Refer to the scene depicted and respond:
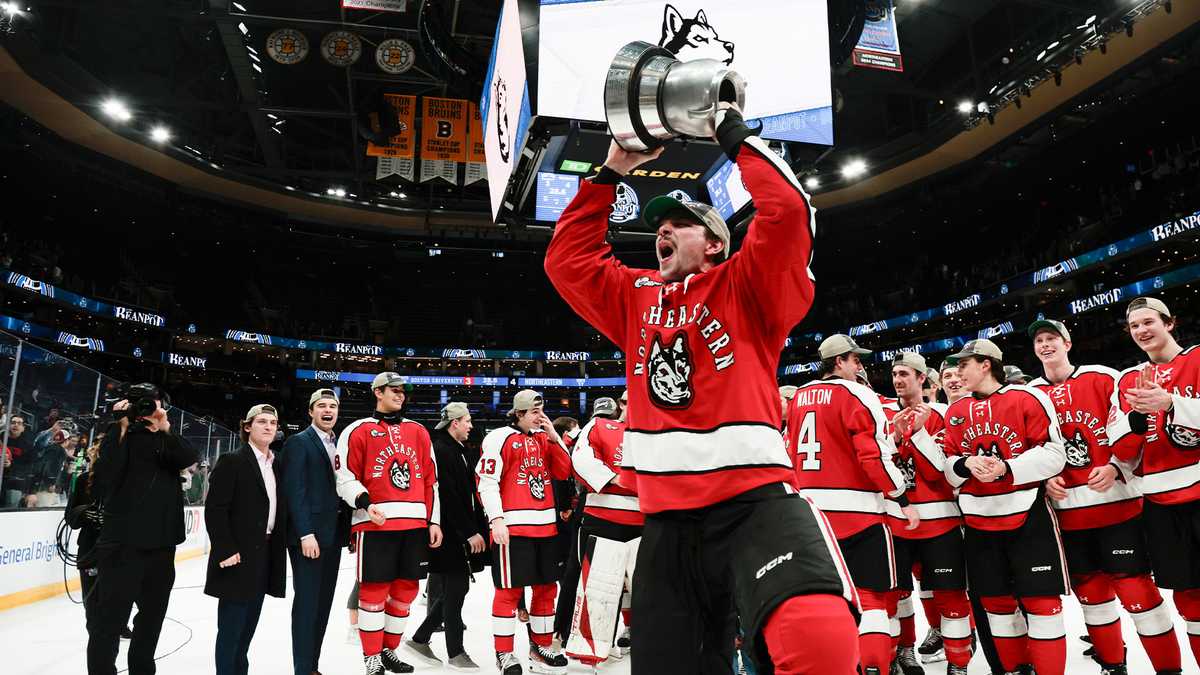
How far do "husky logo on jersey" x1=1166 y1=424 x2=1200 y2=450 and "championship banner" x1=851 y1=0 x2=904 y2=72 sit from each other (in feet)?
25.4

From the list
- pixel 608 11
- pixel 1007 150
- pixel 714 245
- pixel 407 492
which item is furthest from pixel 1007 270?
pixel 714 245

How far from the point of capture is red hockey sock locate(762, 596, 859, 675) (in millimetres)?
1465

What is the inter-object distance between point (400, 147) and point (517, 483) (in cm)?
1148

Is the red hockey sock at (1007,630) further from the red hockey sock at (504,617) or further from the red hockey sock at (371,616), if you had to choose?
the red hockey sock at (371,616)

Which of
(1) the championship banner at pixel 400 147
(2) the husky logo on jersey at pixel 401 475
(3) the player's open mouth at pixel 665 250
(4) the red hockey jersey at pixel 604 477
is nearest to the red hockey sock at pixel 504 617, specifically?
(4) the red hockey jersey at pixel 604 477

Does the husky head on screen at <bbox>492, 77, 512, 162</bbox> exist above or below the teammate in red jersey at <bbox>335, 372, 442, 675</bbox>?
above

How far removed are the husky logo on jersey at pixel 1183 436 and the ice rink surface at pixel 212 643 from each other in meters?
1.89

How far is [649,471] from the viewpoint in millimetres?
1850

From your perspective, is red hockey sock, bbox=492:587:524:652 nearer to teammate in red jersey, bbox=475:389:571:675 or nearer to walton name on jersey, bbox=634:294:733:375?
teammate in red jersey, bbox=475:389:571:675

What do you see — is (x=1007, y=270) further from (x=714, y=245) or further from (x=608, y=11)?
(x=714, y=245)

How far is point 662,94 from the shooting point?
1.67 meters

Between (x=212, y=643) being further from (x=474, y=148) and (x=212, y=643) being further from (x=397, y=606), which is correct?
(x=474, y=148)

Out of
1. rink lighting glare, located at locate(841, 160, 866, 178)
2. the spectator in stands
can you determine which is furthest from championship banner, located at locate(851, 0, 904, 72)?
the spectator in stands

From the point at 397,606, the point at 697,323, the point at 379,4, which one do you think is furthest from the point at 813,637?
the point at 379,4
